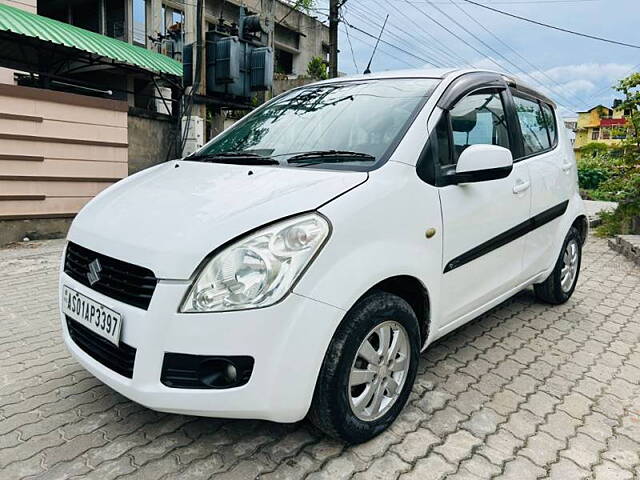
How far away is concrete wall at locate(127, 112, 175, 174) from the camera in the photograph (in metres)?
8.09

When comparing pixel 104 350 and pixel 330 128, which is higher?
pixel 330 128

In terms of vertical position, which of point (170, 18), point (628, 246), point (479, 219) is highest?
point (170, 18)

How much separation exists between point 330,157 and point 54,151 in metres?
5.90

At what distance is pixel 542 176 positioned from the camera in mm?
3295

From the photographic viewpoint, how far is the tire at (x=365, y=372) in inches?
74.8

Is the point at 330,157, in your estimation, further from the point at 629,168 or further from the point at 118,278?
the point at 629,168

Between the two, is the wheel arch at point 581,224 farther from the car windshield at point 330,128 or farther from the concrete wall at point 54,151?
the concrete wall at point 54,151

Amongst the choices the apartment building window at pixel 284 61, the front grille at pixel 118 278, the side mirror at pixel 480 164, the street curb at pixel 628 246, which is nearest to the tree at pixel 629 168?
the street curb at pixel 628 246

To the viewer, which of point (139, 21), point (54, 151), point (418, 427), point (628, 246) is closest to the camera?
point (418, 427)

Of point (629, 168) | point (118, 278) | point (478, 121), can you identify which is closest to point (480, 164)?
point (478, 121)

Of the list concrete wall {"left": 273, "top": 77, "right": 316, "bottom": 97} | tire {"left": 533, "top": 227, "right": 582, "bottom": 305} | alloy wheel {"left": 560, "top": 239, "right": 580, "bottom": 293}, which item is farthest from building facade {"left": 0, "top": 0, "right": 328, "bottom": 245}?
alloy wheel {"left": 560, "top": 239, "right": 580, "bottom": 293}

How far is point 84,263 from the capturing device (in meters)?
2.11

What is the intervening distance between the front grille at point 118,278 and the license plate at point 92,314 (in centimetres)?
6

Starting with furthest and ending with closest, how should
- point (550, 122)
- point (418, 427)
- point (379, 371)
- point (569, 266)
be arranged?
1. point (569, 266)
2. point (550, 122)
3. point (418, 427)
4. point (379, 371)
